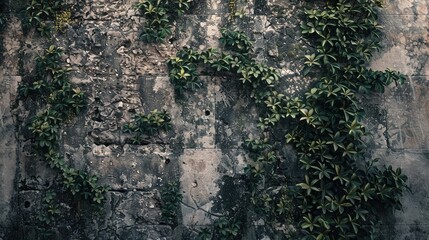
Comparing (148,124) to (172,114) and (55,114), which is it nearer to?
(172,114)

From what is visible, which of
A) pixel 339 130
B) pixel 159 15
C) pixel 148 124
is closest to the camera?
pixel 339 130

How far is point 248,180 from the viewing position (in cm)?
575

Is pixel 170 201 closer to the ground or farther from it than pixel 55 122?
closer to the ground

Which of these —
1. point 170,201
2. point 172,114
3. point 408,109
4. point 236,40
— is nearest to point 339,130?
point 408,109

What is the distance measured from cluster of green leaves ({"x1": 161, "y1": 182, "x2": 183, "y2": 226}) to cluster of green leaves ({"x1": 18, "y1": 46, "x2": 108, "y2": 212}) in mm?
622

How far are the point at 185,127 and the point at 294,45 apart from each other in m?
1.45

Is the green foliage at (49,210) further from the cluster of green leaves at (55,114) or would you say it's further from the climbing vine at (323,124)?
the climbing vine at (323,124)

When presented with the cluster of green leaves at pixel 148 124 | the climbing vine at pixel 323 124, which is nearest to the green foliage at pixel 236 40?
the climbing vine at pixel 323 124

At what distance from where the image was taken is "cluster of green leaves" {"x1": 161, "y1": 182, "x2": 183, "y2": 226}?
18.6 feet

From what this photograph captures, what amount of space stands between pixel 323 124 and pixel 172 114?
61.5 inches

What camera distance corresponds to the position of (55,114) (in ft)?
18.9

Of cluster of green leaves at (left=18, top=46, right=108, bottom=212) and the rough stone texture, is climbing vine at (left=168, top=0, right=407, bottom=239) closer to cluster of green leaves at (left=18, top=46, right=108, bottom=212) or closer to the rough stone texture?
the rough stone texture

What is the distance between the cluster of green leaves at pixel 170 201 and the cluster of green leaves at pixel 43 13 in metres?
2.07

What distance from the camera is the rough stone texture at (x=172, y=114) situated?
5742 mm
